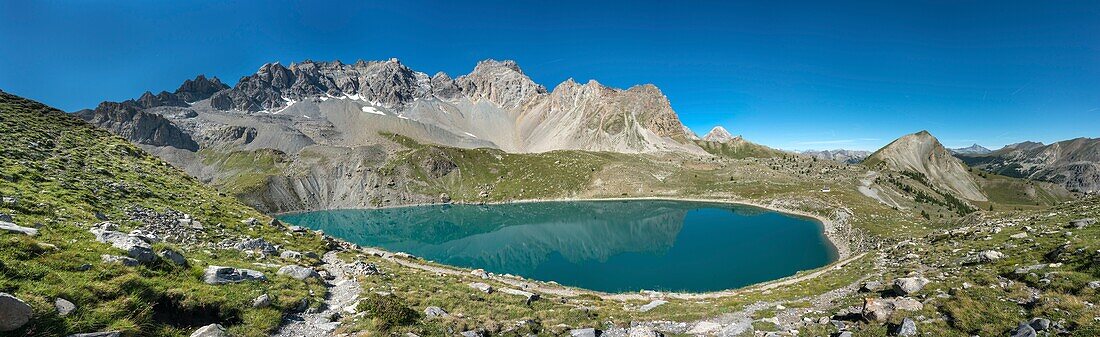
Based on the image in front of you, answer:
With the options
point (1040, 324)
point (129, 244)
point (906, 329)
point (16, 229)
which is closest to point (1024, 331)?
point (1040, 324)

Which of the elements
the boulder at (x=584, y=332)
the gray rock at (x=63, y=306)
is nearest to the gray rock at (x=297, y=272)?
the gray rock at (x=63, y=306)

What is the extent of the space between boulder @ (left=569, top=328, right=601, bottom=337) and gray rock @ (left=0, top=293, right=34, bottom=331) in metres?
15.8

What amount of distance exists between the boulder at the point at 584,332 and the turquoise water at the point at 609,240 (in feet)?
108

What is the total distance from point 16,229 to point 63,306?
24.9 ft

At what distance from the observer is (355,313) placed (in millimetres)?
17797

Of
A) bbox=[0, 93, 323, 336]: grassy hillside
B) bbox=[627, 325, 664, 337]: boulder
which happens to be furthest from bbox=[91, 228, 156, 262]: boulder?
bbox=[627, 325, 664, 337]: boulder

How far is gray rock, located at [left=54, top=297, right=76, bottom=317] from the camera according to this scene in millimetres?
10016

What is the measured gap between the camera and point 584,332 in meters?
18.2

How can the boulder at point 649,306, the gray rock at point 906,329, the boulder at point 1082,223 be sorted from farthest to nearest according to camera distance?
the boulder at point 1082,223, the boulder at point 649,306, the gray rock at point 906,329

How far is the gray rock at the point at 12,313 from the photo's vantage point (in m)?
8.49

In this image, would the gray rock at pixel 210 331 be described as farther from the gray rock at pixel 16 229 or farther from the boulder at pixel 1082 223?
the boulder at pixel 1082 223

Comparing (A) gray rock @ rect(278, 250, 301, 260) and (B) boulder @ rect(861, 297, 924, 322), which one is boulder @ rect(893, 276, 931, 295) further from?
(A) gray rock @ rect(278, 250, 301, 260)

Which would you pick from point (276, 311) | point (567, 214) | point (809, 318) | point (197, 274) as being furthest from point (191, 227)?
point (567, 214)

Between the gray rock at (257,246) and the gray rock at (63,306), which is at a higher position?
the gray rock at (63,306)
